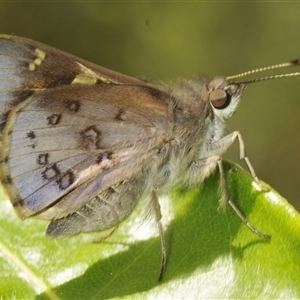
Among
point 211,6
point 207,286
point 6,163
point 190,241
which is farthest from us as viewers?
point 211,6

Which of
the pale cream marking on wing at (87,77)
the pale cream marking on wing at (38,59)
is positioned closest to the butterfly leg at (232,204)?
the pale cream marking on wing at (87,77)

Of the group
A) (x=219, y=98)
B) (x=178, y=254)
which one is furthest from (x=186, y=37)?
(x=178, y=254)

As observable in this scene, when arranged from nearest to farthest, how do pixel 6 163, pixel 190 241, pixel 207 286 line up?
1. pixel 207 286
2. pixel 190 241
3. pixel 6 163

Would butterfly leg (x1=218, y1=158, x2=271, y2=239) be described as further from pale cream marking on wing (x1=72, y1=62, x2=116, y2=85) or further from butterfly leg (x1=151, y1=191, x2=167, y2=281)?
Result: pale cream marking on wing (x1=72, y1=62, x2=116, y2=85)

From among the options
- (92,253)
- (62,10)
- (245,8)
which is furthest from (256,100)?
(92,253)

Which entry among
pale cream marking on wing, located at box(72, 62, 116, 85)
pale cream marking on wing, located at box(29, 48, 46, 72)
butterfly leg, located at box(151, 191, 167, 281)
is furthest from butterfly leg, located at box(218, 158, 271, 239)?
pale cream marking on wing, located at box(29, 48, 46, 72)

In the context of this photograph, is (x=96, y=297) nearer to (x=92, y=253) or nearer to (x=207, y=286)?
(x=92, y=253)

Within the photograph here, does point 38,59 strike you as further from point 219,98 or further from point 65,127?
point 219,98

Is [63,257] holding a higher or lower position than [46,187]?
lower
